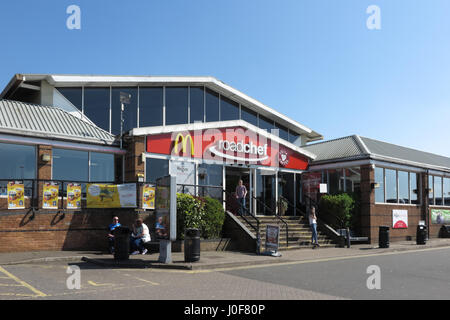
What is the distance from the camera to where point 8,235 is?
Result: 13.7m

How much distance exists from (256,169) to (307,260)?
8.07 m

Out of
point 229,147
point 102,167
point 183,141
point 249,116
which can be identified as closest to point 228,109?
point 249,116

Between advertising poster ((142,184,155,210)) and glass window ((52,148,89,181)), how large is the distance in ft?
8.82

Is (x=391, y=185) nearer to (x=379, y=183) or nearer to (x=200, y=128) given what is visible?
(x=379, y=183)

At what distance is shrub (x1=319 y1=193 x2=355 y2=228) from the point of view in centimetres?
2013

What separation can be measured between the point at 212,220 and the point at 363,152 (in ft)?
31.6

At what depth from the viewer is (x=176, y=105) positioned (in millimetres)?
21953

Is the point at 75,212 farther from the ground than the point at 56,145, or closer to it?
closer to it

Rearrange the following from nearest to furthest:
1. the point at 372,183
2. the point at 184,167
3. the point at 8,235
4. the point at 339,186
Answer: the point at 8,235 → the point at 184,167 → the point at 372,183 → the point at 339,186

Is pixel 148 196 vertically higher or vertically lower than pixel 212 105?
lower

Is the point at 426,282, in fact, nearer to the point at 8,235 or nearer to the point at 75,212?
the point at 75,212

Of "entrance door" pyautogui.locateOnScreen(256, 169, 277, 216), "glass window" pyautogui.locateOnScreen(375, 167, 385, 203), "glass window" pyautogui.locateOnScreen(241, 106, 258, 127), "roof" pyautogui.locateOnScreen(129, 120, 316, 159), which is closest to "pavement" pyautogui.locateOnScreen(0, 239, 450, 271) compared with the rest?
"roof" pyautogui.locateOnScreen(129, 120, 316, 159)
